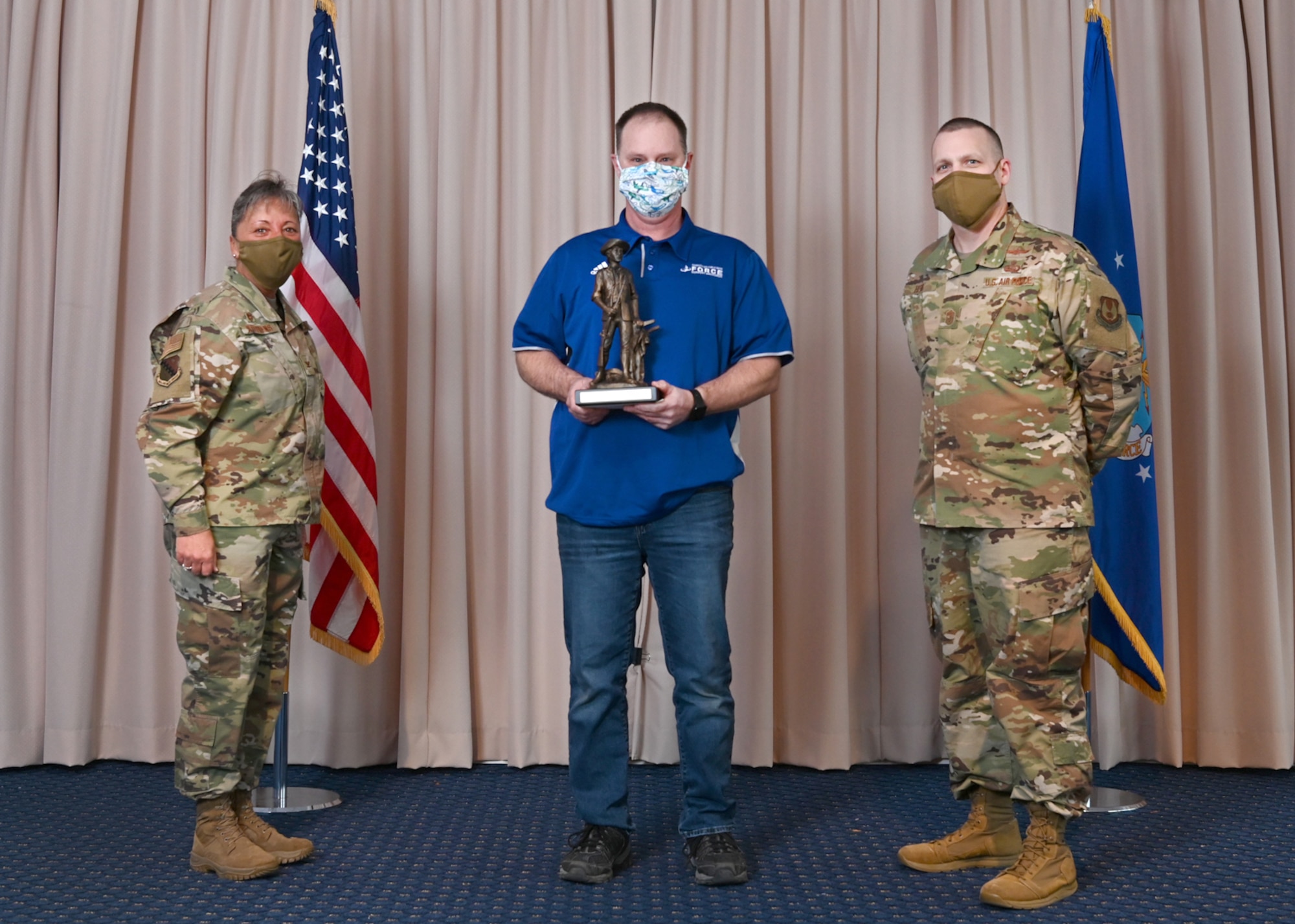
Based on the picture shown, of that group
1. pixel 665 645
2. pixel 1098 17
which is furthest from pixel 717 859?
pixel 1098 17

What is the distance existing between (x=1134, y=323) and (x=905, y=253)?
34.1 inches

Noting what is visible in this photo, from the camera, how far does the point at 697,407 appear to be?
8.03 ft

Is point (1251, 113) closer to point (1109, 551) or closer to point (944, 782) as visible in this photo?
point (1109, 551)

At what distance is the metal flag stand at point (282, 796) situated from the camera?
10.2 ft

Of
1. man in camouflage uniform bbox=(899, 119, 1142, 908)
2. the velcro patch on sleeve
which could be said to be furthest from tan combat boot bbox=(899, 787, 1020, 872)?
the velcro patch on sleeve

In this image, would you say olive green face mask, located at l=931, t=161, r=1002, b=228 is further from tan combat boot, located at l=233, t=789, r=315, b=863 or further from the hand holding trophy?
tan combat boot, located at l=233, t=789, r=315, b=863

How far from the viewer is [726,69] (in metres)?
3.80

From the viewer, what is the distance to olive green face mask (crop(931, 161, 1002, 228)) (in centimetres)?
252

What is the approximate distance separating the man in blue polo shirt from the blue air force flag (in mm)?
1255

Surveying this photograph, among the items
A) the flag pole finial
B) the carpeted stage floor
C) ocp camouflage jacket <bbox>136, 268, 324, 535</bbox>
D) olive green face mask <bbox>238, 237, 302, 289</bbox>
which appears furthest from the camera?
the flag pole finial

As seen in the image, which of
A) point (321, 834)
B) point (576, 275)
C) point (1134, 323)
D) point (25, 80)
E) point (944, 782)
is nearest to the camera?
point (576, 275)

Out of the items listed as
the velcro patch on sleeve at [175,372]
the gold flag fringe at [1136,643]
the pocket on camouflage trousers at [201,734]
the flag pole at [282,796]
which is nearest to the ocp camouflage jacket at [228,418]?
the velcro patch on sleeve at [175,372]

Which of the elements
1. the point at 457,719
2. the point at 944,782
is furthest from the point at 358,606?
the point at 944,782

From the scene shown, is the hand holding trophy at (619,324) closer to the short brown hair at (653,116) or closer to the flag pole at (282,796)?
the short brown hair at (653,116)
